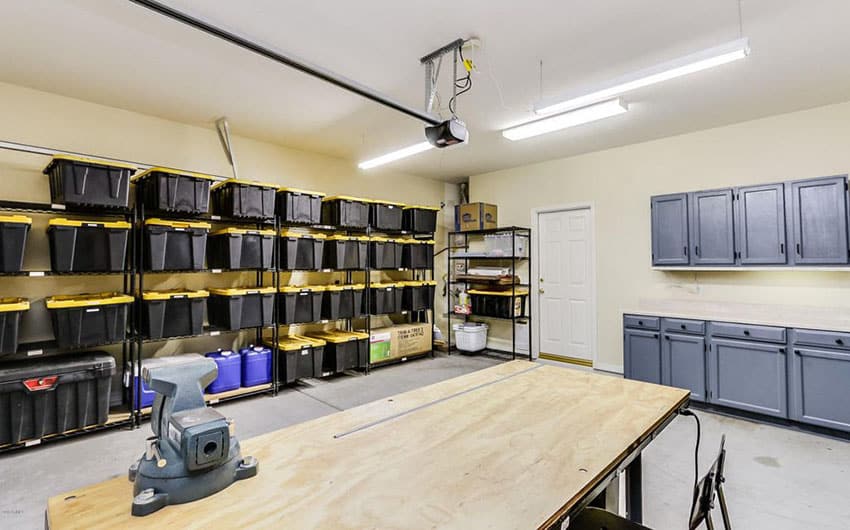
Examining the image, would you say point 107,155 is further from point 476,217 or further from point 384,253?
point 476,217

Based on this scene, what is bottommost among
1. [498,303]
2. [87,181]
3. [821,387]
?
[821,387]

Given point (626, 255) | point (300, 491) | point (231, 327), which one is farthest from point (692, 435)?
point (231, 327)

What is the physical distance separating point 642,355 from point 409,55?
3886 mm

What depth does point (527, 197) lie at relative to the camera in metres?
6.45

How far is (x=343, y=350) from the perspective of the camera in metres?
5.18

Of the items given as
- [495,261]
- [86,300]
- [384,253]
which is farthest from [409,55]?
[495,261]

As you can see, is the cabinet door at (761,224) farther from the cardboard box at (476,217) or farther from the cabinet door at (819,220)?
the cardboard box at (476,217)

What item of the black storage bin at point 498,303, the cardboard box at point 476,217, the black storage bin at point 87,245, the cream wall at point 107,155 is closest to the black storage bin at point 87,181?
the black storage bin at point 87,245

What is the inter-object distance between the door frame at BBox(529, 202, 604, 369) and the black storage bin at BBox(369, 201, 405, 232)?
2.11m

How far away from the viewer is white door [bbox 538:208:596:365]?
5832 millimetres

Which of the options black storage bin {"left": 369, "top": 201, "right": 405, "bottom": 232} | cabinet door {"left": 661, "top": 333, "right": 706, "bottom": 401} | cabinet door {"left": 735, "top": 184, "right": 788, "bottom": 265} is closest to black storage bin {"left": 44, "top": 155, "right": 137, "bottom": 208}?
black storage bin {"left": 369, "top": 201, "right": 405, "bottom": 232}

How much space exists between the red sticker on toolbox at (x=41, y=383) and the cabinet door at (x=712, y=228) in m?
6.14

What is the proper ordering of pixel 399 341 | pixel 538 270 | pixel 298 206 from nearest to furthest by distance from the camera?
pixel 298 206 → pixel 399 341 → pixel 538 270

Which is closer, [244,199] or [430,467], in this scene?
[430,467]
